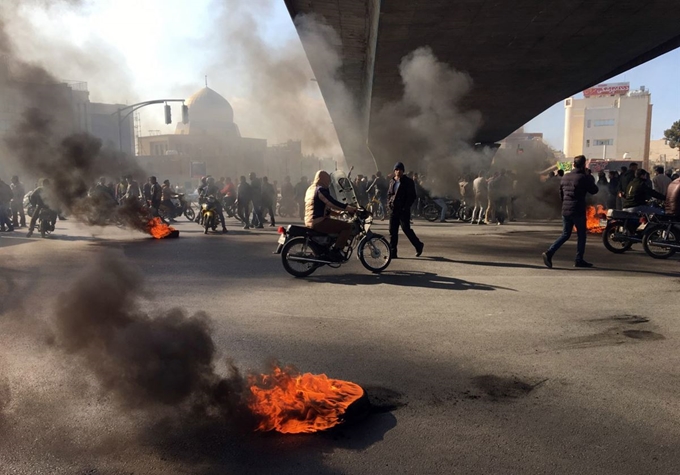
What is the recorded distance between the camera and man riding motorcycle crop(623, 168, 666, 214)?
387 inches

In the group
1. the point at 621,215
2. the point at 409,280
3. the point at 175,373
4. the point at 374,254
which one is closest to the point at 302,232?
the point at 374,254

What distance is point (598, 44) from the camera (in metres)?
18.6

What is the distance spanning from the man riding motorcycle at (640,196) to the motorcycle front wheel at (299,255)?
6.31m

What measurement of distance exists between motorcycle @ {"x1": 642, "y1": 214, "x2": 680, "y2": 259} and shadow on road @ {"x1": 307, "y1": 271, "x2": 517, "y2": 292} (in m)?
4.19

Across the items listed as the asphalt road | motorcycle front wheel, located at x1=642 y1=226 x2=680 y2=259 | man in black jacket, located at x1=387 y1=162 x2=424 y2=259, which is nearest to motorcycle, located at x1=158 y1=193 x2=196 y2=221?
the asphalt road

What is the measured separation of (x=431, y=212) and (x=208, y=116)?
93.6 feet

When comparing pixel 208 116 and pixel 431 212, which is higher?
pixel 208 116

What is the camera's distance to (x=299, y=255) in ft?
27.2

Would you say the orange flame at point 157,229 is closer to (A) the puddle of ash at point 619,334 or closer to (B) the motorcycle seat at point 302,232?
(B) the motorcycle seat at point 302,232

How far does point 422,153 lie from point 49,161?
1770 centimetres

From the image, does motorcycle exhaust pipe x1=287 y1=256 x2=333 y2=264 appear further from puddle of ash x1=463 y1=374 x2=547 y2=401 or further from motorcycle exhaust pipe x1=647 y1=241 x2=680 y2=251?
motorcycle exhaust pipe x1=647 y1=241 x2=680 y2=251

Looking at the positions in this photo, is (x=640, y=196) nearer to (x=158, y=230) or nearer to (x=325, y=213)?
(x=325, y=213)

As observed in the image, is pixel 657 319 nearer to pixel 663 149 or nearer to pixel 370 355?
pixel 370 355

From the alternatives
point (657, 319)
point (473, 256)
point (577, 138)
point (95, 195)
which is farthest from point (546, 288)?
point (577, 138)
